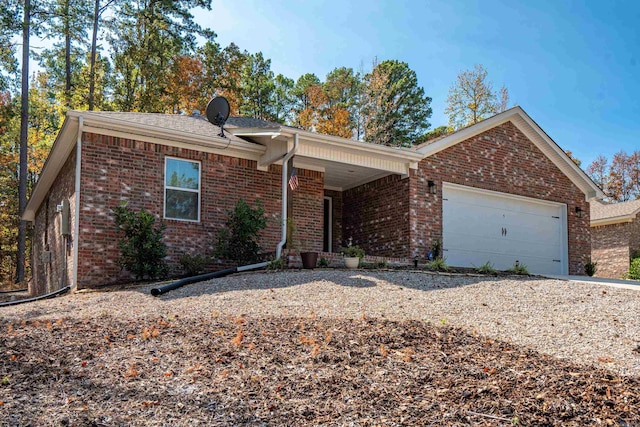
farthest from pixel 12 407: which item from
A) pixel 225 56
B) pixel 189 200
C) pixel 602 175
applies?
pixel 602 175

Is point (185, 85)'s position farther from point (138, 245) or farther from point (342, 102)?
point (138, 245)

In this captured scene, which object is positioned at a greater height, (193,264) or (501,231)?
(501,231)

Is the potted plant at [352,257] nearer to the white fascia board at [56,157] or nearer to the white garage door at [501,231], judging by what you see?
the white garage door at [501,231]

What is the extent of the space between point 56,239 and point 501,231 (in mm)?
10678

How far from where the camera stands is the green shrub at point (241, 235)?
34.8 ft

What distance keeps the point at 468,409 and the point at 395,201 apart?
368 inches

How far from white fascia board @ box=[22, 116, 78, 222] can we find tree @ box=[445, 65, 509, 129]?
20846 mm

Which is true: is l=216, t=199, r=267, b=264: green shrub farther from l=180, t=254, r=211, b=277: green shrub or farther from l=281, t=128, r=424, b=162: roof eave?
l=281, t=128, r=424, b=162: roof eave

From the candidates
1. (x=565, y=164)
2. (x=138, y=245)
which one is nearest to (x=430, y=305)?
(x=138, y=245)

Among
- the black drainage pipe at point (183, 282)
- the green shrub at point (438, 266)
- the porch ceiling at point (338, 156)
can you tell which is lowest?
the black drainage pipe at point (183, 282)

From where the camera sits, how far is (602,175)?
35.1 meters

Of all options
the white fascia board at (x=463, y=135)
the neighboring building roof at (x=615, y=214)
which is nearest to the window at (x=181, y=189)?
the white fascia board at (x=463, y=135)

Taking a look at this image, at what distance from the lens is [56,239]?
12.4 meters

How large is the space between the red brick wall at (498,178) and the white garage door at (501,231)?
9.4 inches
